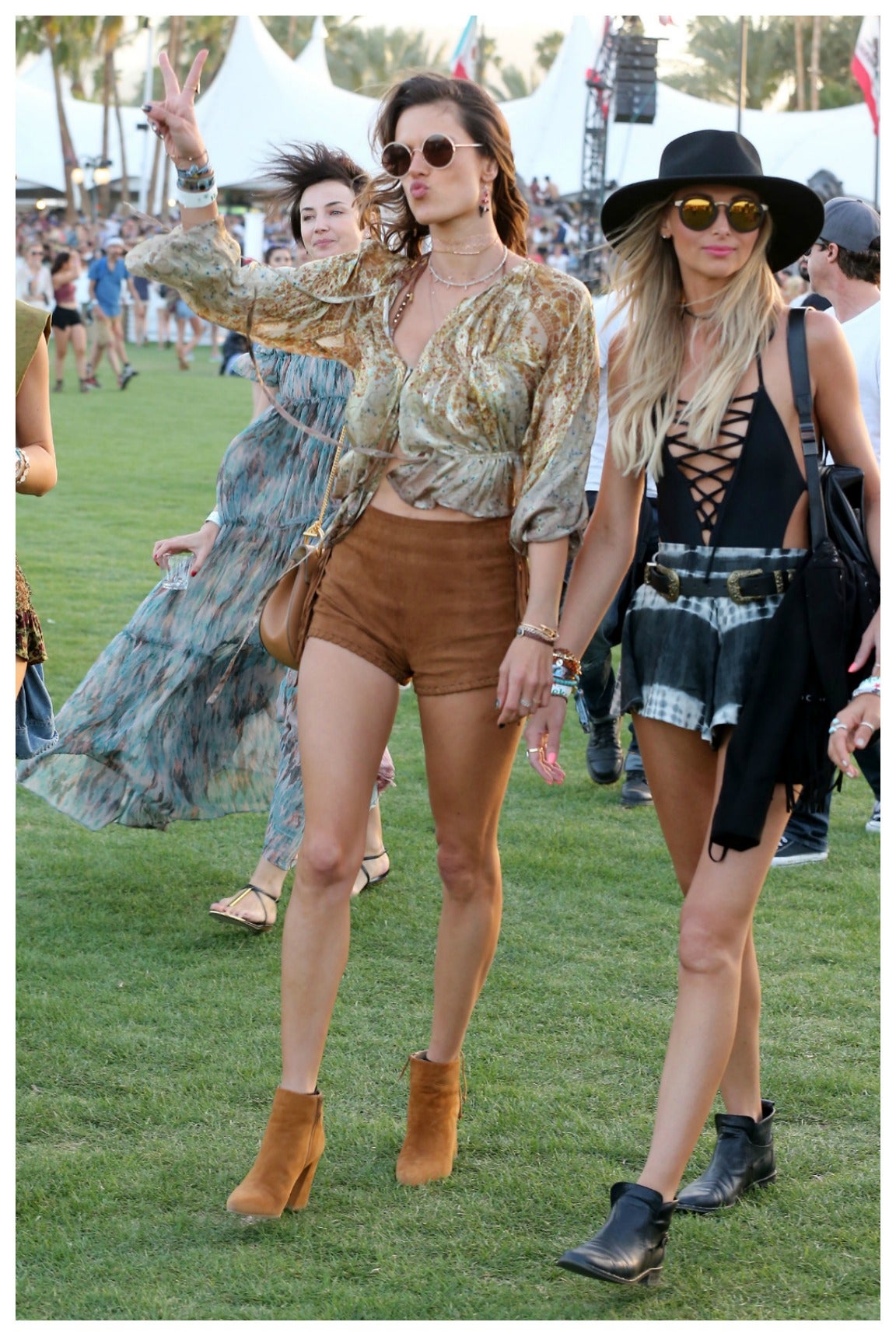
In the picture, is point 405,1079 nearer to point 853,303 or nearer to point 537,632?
point 537,632

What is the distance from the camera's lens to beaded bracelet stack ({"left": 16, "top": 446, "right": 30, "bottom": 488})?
3.62 metres

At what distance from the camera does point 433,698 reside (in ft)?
10.8

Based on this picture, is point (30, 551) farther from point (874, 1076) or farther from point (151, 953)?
point (874, 1076)

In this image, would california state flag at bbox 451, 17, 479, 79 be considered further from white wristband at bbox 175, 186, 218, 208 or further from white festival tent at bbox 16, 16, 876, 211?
white wristband at bbox 175, 186, 218, 208

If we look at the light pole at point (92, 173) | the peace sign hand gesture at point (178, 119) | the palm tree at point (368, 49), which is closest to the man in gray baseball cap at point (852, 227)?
the peace sign hand gesture at point (178, 119)

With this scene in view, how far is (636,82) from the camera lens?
23.3m

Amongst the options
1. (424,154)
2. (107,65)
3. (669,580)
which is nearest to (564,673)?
(669,580)

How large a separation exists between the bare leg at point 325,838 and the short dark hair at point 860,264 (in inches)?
135

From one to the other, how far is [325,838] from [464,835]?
323 millimetres

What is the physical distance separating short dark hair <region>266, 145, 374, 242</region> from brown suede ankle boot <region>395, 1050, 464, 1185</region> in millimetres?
2560

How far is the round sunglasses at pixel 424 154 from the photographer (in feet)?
10.5

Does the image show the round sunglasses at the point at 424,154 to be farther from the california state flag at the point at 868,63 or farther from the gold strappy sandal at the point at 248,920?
the california state flag at the point at 868,63

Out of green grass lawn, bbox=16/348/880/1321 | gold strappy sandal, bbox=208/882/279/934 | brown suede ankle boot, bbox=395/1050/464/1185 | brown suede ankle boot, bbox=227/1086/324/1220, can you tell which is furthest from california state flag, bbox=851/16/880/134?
brown suede ankle boot, bbox=227/1086/324/1220
